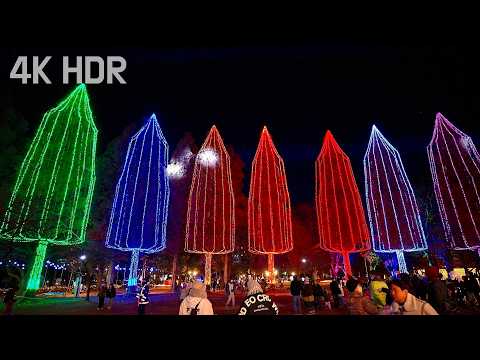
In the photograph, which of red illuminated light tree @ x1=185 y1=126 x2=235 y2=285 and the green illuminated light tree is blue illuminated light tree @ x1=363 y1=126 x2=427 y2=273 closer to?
red illuminated light tree @ x1=185 y1=126 x2=235 y2=285

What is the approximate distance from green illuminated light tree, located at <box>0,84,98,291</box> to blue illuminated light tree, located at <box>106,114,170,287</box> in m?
2.37

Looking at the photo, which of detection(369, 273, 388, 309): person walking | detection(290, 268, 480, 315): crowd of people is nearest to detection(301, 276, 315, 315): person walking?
detection(290, 268, 480, 315): crowd of people

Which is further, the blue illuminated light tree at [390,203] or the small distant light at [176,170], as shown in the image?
the small distant light at [176,170]

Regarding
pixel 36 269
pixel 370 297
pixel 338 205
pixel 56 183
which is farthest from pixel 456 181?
pixel 36 269

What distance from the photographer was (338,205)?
23.0 m

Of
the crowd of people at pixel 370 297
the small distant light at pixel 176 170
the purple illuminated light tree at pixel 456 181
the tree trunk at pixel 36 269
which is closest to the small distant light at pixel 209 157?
the small distant light at pixel 176 170

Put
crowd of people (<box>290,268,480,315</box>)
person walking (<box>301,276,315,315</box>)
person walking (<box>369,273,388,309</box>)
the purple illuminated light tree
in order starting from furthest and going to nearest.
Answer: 1. the purple illuminated light tree
2. person walking (<box>301,276,315,315</box>)
3. person walking (<box>369,273,388,309</box>)
4. crowd of people (<box>290,268,480,315</box>)

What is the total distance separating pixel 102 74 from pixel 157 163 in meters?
16.4

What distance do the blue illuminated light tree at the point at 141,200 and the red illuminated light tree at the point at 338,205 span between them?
472 inches

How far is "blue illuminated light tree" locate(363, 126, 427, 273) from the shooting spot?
21406mm

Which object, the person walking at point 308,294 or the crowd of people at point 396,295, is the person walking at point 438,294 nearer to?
the crowd of people at point 396,295

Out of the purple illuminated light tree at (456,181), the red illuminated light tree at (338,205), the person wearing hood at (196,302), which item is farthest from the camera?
the red illuminated light tree at (338,205)

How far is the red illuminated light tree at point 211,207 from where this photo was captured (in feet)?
74.7
